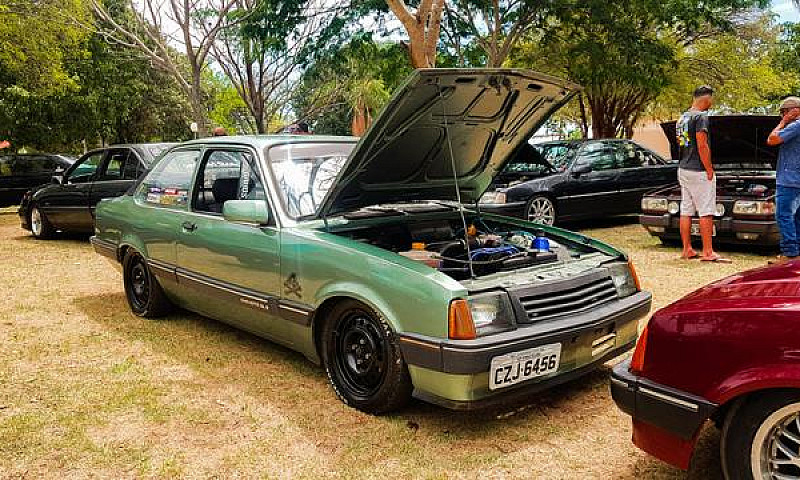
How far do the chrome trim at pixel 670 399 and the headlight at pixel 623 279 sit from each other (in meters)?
1.25

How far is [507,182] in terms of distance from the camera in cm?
1000

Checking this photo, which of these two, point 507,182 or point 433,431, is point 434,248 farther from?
point 507,182

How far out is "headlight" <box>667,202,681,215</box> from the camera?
8055mm

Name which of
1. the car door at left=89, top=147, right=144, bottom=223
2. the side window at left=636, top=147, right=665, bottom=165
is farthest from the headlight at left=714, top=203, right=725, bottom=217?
the car door at left=89, top=147, right=144, bottom=223

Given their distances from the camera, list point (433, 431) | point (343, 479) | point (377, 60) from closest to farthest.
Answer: point (343, 479) < point (433, 431) < point (377, 60)

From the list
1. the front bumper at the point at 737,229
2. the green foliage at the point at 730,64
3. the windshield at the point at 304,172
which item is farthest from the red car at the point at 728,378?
the green foliage at the point at 730,64

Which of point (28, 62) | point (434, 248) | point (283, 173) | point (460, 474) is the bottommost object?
point (460, 474)

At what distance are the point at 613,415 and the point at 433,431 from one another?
97cm

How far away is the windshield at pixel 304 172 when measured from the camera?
4.00m

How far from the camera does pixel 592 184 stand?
1037 cm

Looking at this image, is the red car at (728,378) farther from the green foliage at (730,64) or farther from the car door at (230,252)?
the green foliage at (730,64)

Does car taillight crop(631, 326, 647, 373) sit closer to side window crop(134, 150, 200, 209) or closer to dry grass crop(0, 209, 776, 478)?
dry grass crop(0, 209, 776, 478)

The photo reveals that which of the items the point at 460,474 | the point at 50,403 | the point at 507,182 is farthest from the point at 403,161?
the point at 507,182

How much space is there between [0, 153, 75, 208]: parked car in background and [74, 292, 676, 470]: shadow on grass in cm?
1192
